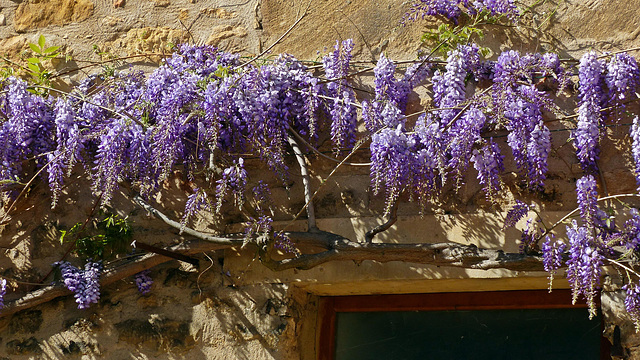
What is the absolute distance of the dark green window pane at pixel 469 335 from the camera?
3117 millimetres

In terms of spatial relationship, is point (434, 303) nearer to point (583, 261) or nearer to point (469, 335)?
point (469, 335)

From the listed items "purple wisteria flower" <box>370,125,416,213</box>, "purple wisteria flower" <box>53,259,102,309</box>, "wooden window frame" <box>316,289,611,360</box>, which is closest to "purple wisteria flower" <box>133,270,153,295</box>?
"purple wisteria flower" <box>53,259,102,309</box>

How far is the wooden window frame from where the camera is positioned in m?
3.17

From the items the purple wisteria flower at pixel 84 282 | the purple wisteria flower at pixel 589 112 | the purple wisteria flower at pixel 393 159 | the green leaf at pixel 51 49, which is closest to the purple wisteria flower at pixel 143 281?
the purple wisteria flower at pixel 84 282

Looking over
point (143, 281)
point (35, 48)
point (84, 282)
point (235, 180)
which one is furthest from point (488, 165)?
point (35, 48)

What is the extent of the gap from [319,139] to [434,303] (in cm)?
83

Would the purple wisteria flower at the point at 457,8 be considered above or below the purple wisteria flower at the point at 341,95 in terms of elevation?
above

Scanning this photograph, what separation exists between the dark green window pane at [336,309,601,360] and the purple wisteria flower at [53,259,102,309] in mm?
1021

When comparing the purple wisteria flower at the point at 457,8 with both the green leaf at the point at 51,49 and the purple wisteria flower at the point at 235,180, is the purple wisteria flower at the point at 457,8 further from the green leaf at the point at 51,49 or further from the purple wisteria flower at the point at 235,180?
the green leaf at the point at 51,49

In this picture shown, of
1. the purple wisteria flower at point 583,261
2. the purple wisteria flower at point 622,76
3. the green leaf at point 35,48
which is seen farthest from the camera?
the green leaf at point 35,48

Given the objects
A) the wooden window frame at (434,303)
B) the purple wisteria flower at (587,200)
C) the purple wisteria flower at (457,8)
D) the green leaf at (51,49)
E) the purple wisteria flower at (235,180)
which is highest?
the purple wisteria flower at (457,8)

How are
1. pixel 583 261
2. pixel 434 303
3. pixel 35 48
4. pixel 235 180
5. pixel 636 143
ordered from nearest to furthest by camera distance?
1. pixel 583 261
2. pixel 636 143
3. pixel 235 180
4. pixel 434 303
5. pixel 35 48

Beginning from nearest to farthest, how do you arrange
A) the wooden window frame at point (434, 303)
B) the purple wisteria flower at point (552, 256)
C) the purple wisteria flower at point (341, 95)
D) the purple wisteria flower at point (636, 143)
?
1. the purple wisteria flower at point (552, 256)
2. the purple wisteria flower at point (636, 143)
3. the wooden window frame at point (434, 303)
4. the purple wisteria flower at point (341, 95)

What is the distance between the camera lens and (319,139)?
345cm
